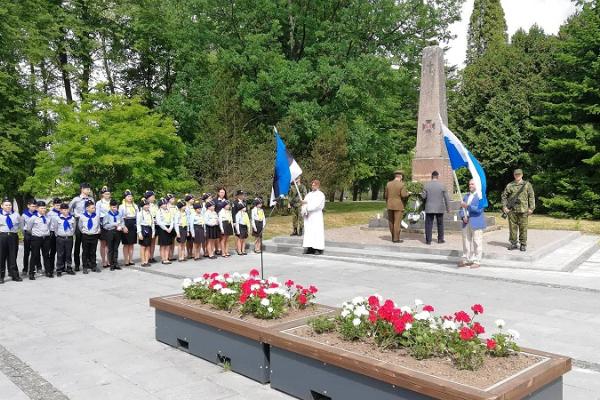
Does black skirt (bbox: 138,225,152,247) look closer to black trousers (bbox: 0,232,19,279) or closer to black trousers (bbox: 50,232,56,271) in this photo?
black trousers (bbox: 50,232,56,271)

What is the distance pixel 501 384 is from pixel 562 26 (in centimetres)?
3033

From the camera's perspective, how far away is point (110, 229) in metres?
12.4

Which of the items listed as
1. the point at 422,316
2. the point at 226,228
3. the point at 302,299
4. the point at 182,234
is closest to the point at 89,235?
the point at 182,234

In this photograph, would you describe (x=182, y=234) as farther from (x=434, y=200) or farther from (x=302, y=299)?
(x=302, y=299)

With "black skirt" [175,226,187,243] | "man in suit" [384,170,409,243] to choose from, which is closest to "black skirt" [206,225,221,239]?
"black skirt" [175,226,187,243]

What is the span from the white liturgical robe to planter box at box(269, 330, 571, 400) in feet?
29.9

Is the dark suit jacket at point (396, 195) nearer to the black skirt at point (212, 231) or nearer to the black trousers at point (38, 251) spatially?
the black skirt at point (212, 231)

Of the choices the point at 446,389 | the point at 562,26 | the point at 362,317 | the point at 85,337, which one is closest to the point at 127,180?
the point at 85,337

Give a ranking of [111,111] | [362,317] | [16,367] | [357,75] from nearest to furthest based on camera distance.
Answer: [362,317] → [16,367] → [111,111] → [357,75]

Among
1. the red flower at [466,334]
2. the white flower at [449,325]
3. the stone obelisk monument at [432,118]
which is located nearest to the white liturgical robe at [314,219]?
the stone obelisk monument at [432,118]

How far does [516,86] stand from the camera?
94.3 ft

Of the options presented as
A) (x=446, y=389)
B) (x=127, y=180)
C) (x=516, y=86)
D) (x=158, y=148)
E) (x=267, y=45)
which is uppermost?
(x=267, y=45)

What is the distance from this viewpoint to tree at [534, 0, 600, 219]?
23.9 m

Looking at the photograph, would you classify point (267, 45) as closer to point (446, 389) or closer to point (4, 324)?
point (4, 324)
